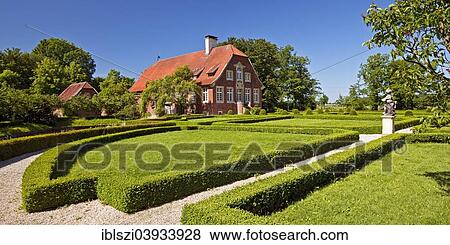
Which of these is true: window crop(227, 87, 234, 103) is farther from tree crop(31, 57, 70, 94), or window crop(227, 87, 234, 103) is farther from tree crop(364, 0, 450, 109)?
tree crop(364, 0, 450, 109)

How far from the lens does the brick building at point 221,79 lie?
32312 mm

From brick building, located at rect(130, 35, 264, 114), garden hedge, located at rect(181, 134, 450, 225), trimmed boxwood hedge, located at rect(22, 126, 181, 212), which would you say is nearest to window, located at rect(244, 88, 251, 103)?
brick building, located at rect(130, 35, 264, 114)

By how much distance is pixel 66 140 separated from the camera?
12.9 metres

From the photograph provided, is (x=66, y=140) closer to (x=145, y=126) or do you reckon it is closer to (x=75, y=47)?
(x=145, y=126)

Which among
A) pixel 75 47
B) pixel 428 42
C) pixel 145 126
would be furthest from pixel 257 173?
pixel 75 47

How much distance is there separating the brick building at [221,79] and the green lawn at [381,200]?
25.7 m

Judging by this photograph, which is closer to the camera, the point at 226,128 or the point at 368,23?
the point at 368,23

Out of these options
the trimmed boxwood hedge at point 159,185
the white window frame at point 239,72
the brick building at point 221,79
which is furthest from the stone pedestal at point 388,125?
the white window frame at point 239,72

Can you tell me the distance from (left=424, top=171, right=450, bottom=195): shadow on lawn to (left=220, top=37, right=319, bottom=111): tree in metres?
32.4

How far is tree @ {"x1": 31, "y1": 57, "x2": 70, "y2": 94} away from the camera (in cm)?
3144

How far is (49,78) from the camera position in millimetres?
33469

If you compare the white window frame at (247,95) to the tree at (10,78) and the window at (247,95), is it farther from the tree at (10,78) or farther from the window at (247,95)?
the tree at (10,78)

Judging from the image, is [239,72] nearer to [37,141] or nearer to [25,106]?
[25,106]
